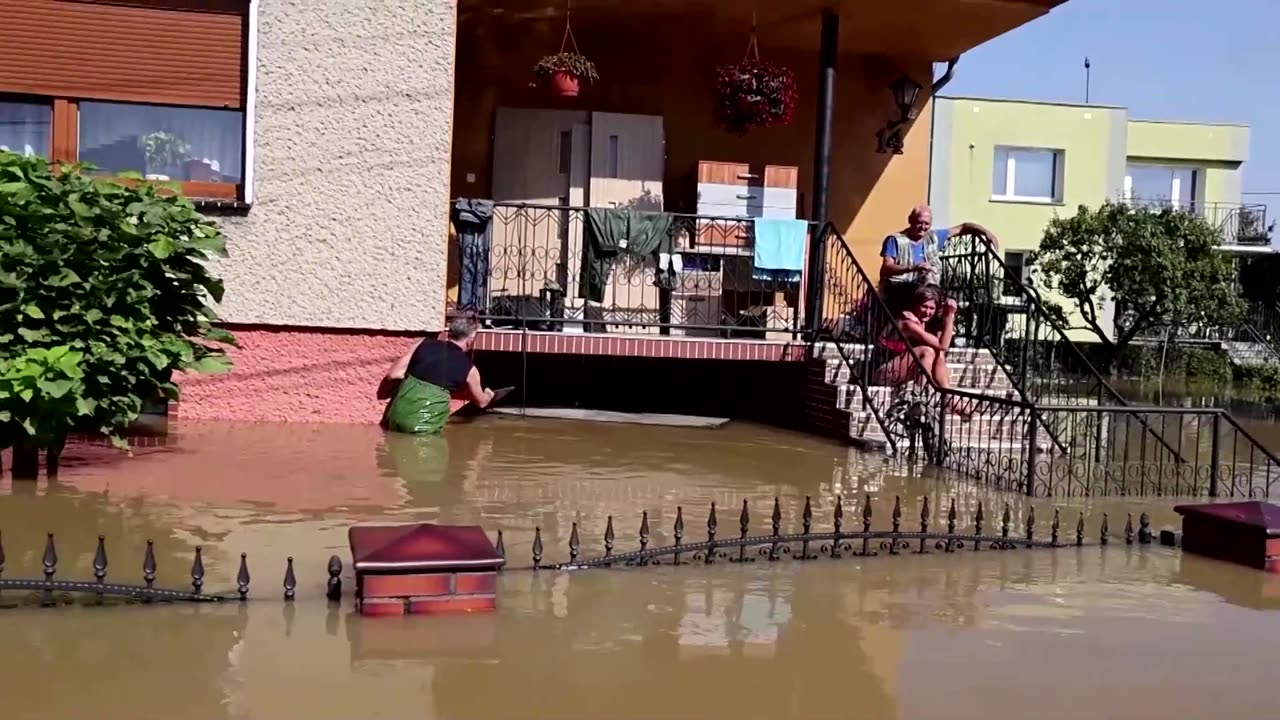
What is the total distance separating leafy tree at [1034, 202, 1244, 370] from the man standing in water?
1554 cm

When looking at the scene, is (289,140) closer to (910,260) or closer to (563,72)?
(563,72)

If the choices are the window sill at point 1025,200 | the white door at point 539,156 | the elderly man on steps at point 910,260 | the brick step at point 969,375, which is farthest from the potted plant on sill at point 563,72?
the window sill at point 1025,200

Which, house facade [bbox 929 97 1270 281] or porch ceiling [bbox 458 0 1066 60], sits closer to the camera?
porch ceiling [bbox 458 0 1066 60]

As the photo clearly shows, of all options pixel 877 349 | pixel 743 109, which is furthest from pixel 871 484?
pixel 743 109

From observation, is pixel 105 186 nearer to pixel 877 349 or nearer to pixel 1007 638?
pixel 1007 638

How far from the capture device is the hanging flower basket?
1223 centimetres

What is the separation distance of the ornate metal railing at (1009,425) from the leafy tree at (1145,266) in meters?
11.2

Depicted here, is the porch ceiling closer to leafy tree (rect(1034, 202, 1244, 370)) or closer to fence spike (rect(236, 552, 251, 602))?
fence spike (rect(236, 552, 251, 602))

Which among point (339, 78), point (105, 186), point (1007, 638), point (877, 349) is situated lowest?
point (1007, 638)

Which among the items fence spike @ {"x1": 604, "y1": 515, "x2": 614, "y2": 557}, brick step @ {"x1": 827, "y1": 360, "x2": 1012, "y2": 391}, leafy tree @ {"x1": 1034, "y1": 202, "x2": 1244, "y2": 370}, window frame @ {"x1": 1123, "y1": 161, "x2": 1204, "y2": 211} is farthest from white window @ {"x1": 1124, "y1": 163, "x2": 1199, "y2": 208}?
fence spike @ {"x1": 604, "y1": 515, "x2": 614, "y2": 557}

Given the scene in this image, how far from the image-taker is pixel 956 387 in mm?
11500

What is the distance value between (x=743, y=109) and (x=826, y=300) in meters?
2.15

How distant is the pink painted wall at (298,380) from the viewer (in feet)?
34.5

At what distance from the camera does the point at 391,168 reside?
1069cm
